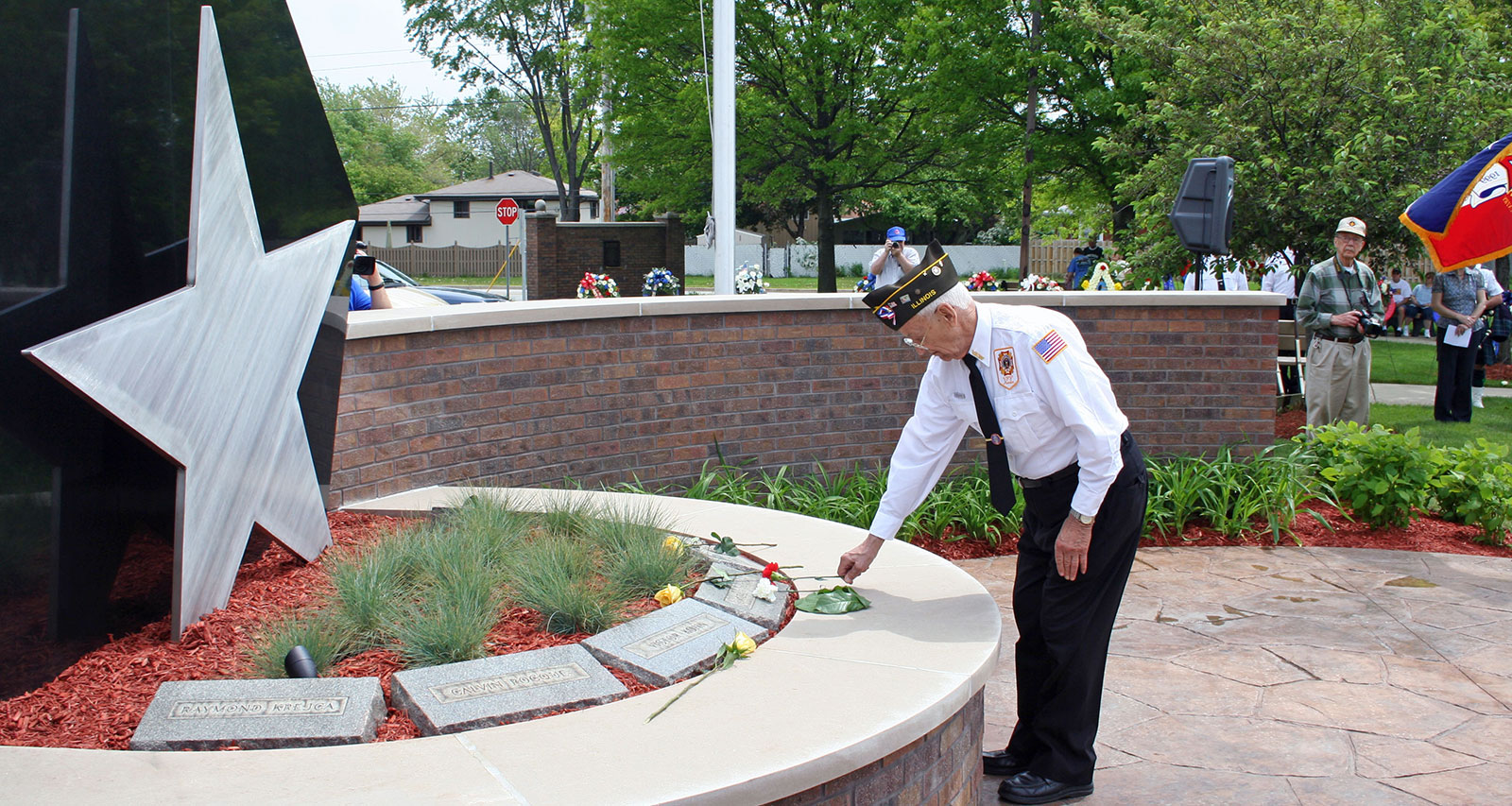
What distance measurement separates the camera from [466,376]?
19.9ft

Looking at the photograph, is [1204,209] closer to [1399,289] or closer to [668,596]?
[668,596]

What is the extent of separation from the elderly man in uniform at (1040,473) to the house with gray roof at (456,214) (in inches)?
2331

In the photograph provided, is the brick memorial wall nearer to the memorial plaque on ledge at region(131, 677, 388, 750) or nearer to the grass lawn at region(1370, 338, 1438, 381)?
the grass lawn at region(1370, 338, 1438, 381)

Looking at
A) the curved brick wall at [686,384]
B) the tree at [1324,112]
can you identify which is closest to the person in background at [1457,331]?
the tree at [1324,112]

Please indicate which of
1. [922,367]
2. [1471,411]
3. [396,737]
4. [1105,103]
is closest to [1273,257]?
[1471,411]

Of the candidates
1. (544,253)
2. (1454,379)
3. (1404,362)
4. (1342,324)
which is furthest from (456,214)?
(1342,324)

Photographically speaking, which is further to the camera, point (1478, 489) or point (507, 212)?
point (507, 212)


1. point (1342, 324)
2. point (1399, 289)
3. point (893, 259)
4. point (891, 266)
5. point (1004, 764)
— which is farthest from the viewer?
point (1399, 289)

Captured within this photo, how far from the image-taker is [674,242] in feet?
96.1

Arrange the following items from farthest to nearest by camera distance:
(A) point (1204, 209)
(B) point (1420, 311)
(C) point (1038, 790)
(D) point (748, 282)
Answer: (B) point (1420, 311) < (D) point (748, 282) < (A) point (1204, 209) < (C) point (1038, 790)

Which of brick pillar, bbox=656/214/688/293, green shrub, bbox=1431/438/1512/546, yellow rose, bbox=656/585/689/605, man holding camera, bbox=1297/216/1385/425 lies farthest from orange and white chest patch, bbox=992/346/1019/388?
brick pillar, bbox=656/214/688/293

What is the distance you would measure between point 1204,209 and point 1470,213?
1.74 meters

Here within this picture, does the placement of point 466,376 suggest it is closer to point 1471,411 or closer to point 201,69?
point 201,69

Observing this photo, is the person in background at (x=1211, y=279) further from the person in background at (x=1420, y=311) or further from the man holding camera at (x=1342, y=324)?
the person in background at (x=1420, y=311)
